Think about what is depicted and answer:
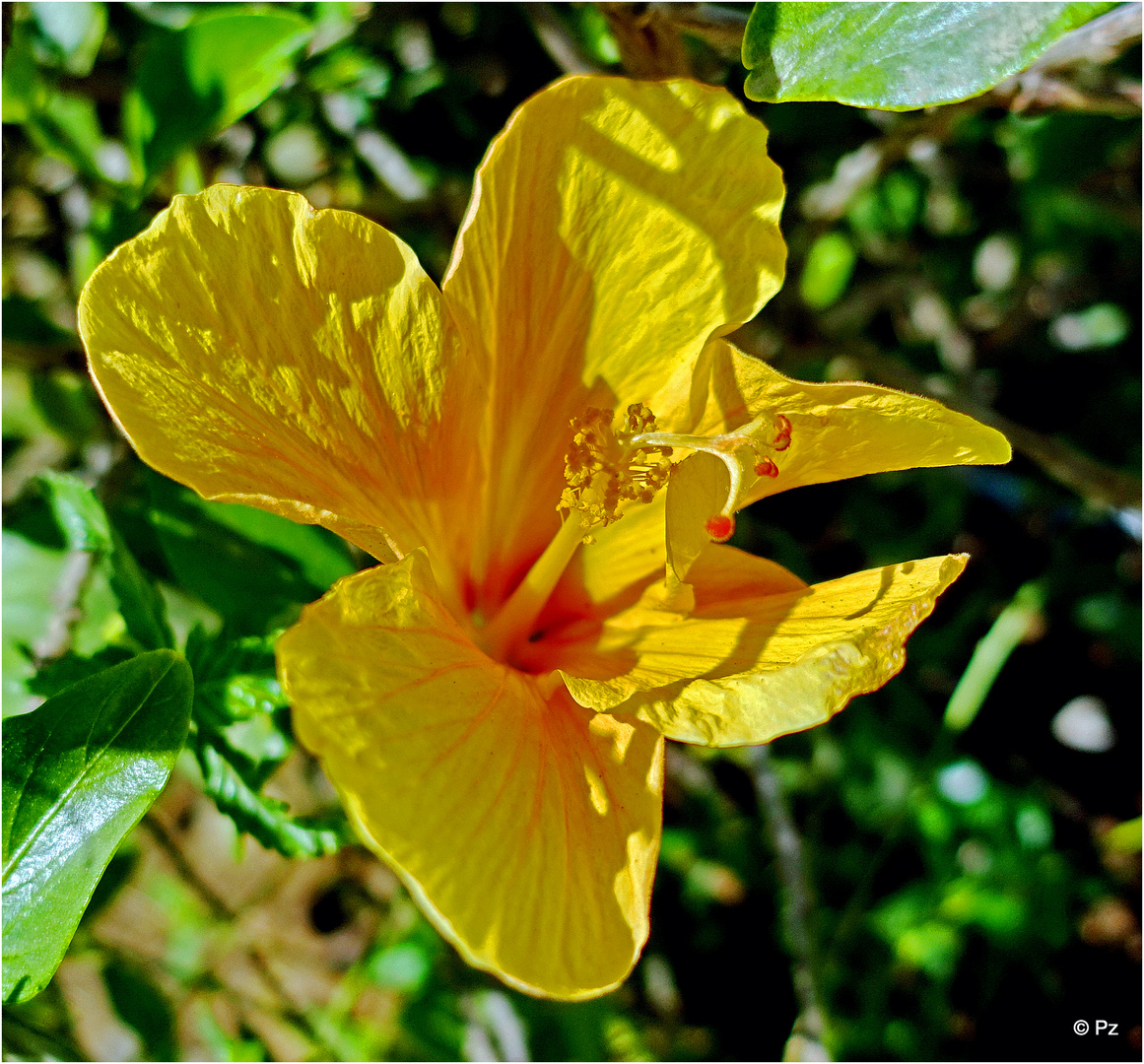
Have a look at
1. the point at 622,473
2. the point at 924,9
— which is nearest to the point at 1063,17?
the point at 924,9

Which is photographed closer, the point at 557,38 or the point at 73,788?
the point at 73,788

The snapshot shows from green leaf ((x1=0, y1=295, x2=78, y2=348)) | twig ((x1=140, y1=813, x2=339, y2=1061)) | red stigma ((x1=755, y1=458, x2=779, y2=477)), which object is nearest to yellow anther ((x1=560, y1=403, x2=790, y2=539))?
red stigma ((x1=755, y1=458, x2=779, y2=477))

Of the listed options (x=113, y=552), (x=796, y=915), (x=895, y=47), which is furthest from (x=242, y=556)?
(x=796, y=915)

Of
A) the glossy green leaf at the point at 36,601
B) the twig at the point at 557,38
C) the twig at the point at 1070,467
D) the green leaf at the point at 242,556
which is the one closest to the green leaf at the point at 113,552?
the green leaf at the point at 242,556

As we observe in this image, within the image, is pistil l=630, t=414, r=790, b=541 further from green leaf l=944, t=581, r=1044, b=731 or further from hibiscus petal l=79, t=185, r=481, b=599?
green leaf l=944, t=581, r=1044, b=731

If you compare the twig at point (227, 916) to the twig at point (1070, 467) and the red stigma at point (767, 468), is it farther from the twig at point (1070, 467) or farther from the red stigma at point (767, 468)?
the twig at point (1070, 467)

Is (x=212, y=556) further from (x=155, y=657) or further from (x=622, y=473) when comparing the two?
(x=622, y=473)

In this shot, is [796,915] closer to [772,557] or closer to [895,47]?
[772,557]
